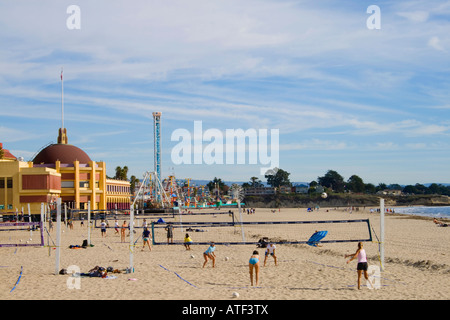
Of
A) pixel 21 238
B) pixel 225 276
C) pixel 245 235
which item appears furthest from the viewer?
pixel 245 235

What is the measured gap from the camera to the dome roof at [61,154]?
7844cm

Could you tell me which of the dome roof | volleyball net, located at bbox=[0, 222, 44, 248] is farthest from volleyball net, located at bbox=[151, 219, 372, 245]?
the dome roof

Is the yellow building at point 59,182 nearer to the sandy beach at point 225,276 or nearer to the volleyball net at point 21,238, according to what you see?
the volleyball net at point 21,238

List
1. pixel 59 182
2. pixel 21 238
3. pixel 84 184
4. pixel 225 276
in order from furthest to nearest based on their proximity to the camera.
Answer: pixel 84 184
pixel 59 182
pixel 21 238
pixel 225 276

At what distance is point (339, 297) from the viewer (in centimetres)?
1345

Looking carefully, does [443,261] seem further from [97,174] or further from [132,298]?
[97,174]

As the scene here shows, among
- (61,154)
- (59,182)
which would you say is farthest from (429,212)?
(59,182)

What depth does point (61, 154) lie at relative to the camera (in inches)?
3105

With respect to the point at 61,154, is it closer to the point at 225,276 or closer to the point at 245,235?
the point at 245,235

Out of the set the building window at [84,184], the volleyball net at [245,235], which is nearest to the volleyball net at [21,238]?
the volleyball net at [245,235]

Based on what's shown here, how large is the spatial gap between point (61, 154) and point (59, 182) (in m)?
8.52

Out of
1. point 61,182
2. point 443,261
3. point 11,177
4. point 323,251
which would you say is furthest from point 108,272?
point 61,182

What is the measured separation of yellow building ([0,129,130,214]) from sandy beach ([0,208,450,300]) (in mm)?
40507
